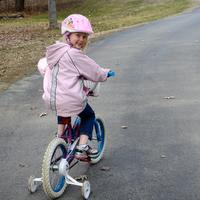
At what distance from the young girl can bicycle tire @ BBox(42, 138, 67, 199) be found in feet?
1.09

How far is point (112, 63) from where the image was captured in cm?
1359

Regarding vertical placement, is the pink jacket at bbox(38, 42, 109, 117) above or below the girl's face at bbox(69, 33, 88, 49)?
below

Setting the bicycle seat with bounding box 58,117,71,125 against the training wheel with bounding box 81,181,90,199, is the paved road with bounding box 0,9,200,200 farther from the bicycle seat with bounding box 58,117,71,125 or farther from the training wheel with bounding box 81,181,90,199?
the bicycle seat with bounding box 58,117,71,125

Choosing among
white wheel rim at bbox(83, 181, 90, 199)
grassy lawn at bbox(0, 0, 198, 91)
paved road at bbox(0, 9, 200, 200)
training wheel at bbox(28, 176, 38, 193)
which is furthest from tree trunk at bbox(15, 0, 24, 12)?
white wheel rim at bbox(83, 181, 90, 199)

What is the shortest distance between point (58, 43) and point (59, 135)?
0.96 metres

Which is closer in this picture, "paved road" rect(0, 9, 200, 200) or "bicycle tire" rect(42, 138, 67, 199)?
"bicycle tire" rect(42, 138, 67, 199)

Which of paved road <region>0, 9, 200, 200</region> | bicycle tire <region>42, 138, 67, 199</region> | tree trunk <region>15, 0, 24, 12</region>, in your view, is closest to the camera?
bicycle tire <region>42, 138, 67, 199</region>

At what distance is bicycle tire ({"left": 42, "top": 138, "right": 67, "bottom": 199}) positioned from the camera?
485cm

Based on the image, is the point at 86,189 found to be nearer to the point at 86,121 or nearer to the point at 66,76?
the point at 86,121

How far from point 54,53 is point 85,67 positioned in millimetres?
335

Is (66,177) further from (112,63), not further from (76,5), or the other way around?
(76,5)

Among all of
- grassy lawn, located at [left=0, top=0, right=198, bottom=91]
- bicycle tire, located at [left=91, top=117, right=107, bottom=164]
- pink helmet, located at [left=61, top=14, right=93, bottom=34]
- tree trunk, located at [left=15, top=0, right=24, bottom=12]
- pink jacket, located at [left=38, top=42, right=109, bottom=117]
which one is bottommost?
tree trunk, located at [left=15, top=0, right=24, bottom=12]

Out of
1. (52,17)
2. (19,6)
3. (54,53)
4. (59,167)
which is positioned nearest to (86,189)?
(59,167)

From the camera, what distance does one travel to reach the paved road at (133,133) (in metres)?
5.43
